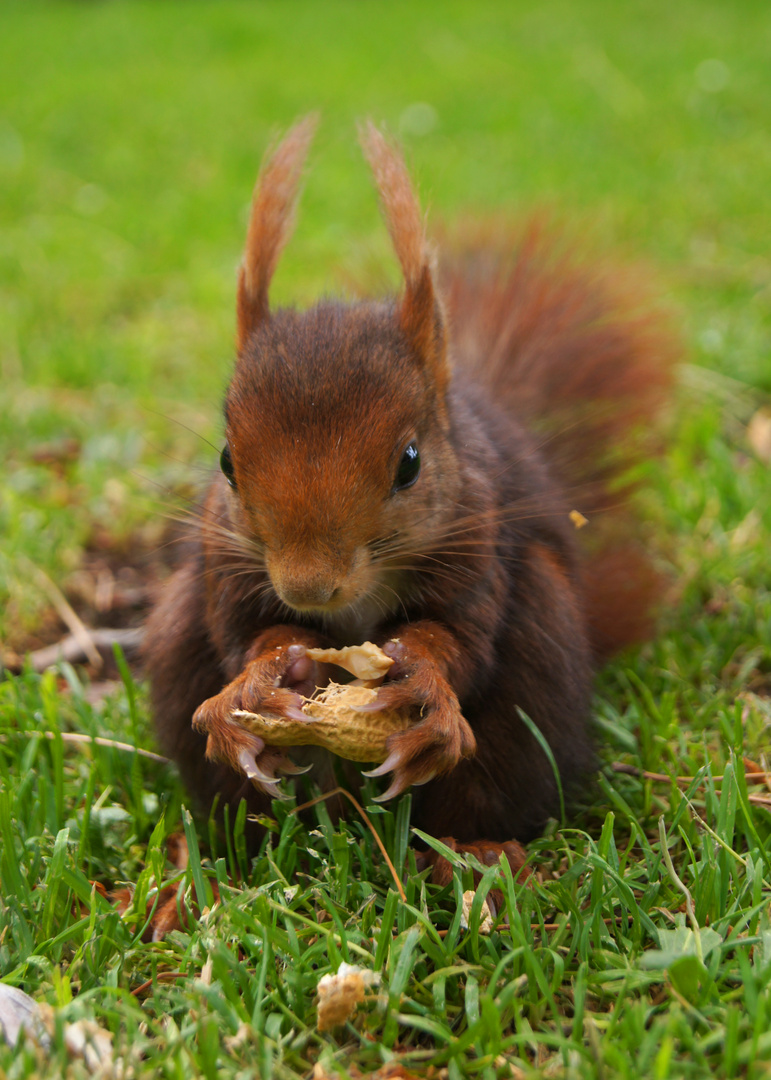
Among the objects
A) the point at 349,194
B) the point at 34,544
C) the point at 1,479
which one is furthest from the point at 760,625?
the point at 349,194

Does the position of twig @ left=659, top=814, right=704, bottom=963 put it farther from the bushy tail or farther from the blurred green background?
the blurred green background

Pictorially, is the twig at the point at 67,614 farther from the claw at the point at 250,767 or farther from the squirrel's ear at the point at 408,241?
the squirrel's ear at the point at 408,241

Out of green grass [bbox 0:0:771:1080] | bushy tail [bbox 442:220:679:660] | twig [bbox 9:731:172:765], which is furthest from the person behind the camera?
bushy tail [bbox 442:220:679:660]

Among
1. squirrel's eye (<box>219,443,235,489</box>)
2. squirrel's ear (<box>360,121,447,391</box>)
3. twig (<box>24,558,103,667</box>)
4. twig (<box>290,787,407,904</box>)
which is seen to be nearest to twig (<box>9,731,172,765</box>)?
twig (<box>290,787,407,904</box>)

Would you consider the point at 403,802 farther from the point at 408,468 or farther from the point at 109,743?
the point at 109,743

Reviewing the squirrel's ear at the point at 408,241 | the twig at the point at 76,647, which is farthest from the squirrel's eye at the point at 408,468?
the twig at the point at 76,647

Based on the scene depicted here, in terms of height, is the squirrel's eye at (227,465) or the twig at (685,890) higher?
the squirrel's eye at (227,465)

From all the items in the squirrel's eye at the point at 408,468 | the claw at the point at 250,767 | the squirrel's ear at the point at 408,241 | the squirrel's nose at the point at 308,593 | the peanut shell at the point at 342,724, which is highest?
the squirrel's ear at the point at 408,241
